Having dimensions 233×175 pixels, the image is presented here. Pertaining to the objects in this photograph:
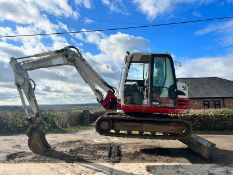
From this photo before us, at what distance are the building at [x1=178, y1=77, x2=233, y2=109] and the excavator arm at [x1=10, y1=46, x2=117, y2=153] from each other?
24.3 m

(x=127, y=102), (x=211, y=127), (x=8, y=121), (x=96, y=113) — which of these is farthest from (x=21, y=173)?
(x=96, y=113)

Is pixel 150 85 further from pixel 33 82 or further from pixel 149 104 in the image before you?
pixel 33 82

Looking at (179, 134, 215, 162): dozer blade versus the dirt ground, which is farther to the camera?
(179, 134, 215, 162): dozer blade

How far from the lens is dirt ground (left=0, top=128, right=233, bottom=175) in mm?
11531

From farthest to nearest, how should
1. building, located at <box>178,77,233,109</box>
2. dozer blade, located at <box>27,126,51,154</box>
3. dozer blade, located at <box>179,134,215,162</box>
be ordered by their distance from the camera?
building, located at <box>178,77,233,109</box>
dozer blade, located at <box>27,126,51,154</box>
dozer blade, located at <box>179,134,215,162</box>

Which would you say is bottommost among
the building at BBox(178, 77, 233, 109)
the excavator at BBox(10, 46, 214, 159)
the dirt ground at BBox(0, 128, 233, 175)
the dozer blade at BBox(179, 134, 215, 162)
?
the dirt ground at BBox(0, 128, 233, 175)

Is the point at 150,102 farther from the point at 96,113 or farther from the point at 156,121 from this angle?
the point at 96,113

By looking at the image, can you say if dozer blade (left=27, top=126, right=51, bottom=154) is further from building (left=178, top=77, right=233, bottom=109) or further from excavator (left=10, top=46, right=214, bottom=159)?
building (left=178, top=77, right=233, bottom=109)

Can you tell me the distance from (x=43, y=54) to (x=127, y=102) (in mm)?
4004

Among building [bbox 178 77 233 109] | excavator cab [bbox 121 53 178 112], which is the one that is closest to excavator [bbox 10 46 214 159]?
excavator cab [bbox 121 53 178 112]

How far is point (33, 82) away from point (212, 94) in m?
26.3

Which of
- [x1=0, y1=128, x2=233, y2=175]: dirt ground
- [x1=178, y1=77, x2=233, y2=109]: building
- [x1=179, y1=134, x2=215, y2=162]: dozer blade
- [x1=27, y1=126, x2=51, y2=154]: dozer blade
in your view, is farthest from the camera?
[x1=178, y1=77, x2=233, y2=109]: building

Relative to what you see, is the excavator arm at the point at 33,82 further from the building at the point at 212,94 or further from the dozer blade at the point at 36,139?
the building at the point at 212,94

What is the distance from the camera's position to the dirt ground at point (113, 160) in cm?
1153
